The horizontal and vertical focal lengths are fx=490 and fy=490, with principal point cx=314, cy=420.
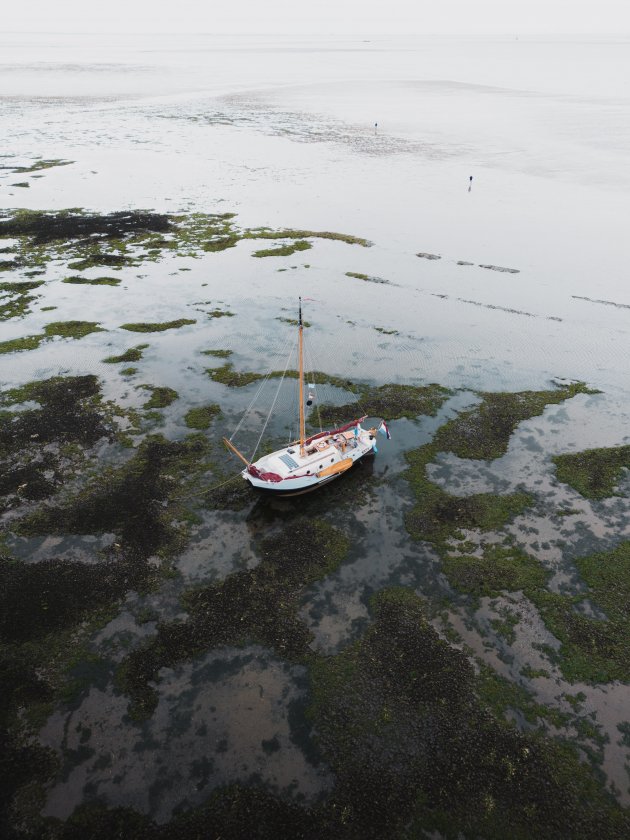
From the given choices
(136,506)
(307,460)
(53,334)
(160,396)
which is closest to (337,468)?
(307,460)

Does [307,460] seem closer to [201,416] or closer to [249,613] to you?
[249,613]

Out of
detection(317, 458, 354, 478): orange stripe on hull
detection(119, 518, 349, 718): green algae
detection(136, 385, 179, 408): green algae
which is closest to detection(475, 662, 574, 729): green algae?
detection(119, 518, 349, 718): green algae

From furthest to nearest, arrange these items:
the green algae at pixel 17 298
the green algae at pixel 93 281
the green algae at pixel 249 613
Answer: the green algae at pixel 93 281 < the green algae at pixel 17 298 < the green algae at pixel 249 613

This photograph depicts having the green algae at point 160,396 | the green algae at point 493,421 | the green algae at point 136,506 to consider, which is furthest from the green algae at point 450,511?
the green algae at point 160,396

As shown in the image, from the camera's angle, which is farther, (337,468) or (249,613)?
(337,468)

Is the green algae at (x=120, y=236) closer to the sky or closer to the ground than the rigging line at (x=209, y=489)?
closer to the sky

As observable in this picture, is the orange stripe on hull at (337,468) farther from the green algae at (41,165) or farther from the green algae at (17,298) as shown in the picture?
the green algae at (41,165)
